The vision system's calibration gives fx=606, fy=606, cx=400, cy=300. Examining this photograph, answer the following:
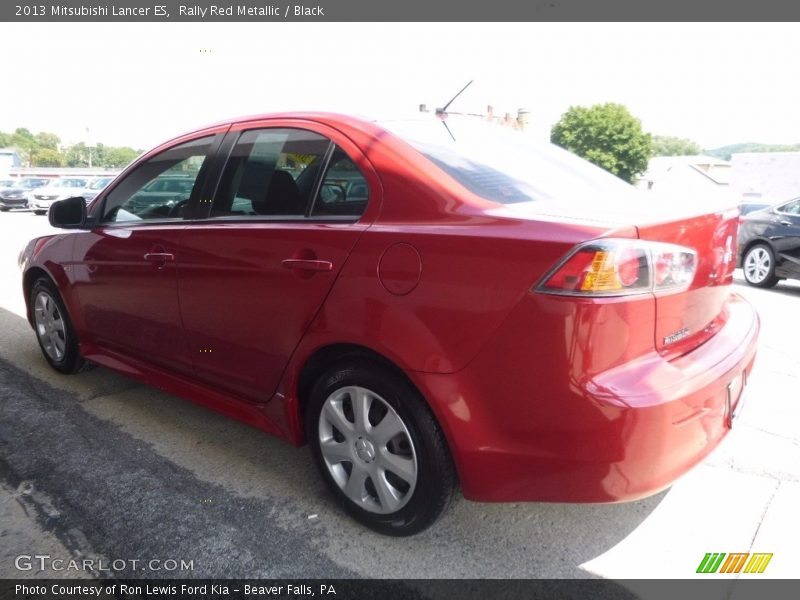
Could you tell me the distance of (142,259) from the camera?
313 cm

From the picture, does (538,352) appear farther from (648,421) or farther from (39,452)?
(39,452)

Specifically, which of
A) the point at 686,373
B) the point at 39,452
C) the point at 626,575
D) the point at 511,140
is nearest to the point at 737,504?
the point at 626,575

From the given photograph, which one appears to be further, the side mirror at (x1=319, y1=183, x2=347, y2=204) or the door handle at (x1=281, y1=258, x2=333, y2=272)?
the side mirror at (x1=319, y1=183, x2=347, y2=204)

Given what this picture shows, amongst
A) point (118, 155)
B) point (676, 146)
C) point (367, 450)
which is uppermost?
point (676, 146)

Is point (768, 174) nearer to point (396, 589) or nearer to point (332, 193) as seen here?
point (332, 193)

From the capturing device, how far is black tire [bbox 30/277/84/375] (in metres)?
3.99

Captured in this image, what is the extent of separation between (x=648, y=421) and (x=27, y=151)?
12075 centimetres

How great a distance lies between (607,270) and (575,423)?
0.47 metres

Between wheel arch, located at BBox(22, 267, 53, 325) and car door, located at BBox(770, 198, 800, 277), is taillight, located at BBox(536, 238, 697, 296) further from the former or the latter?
car door, located at BBox(770, 198, 800, 277)

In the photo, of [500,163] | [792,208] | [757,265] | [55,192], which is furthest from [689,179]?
[500,163]

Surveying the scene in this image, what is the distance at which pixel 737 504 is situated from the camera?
8.52 ft

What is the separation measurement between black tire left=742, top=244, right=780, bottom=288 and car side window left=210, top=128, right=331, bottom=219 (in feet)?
25.9

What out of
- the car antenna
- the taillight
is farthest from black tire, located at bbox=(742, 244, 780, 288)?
the taillight

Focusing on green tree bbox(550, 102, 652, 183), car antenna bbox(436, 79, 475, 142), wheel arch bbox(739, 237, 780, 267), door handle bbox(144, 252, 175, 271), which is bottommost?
wheel arch bbox(739, 237, 780, 267)
